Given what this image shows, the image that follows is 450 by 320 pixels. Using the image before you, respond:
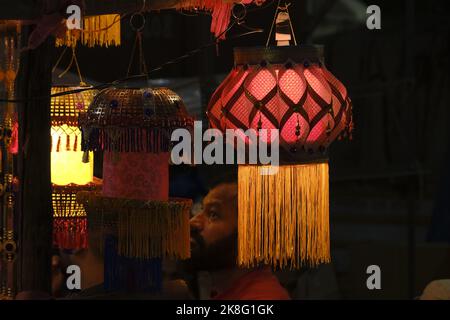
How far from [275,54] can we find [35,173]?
2.78 feet

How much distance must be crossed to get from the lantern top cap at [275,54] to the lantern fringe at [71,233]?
0.94 m

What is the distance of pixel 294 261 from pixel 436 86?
884 cm

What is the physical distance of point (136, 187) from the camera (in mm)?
3641

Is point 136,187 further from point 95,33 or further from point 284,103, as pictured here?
point 95,33

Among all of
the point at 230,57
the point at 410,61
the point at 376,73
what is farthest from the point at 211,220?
the point at 376,73

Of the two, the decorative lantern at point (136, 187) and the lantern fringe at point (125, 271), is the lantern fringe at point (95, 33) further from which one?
the lantern fringe at point (125, 271)

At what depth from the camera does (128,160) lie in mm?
3648

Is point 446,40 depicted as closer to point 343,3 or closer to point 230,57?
point 343,3

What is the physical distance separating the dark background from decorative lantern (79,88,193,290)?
0.41 meters

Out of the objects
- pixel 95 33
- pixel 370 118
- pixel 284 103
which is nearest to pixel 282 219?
pixel 284 103

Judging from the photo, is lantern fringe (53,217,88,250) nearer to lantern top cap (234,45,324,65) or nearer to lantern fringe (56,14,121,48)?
lantern fringe (56,14,121,48)

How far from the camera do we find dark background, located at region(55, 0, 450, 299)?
720 cm

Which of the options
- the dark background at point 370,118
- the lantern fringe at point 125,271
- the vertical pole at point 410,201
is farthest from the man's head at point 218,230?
the vertical pole at point 410,201

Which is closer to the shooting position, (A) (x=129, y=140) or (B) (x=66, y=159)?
(A) (x=129, y=140)
